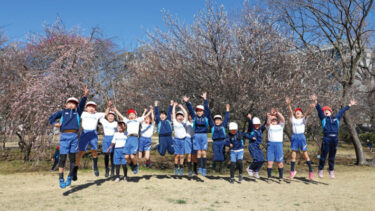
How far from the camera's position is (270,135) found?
934 cm

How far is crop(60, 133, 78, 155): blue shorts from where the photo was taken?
7.12 m

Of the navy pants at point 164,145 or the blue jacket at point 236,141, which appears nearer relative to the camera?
the blue jacket at point 236,141

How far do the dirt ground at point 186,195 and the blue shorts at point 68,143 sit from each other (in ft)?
3.58

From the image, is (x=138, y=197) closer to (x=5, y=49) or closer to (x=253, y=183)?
(x=253, y=183)

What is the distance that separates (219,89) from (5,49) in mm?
13955

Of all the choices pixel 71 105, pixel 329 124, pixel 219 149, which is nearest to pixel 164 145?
pixel 219 149

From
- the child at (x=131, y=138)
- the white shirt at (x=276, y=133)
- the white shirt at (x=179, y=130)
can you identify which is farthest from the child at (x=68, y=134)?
the white shirt at (x=276, y=133)

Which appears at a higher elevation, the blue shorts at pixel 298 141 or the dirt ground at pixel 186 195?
the blue shorts at pixel 298 141

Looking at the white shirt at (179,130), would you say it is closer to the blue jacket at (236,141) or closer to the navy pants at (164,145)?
the navy pants at (164,145)

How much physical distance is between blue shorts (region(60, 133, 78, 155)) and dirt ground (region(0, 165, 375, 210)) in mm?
1091

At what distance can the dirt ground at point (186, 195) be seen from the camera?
6.45 m

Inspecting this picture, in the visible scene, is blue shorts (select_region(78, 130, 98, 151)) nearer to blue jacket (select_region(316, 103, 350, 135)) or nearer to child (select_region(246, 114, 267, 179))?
child (select_region(246, 114, 267, 179))

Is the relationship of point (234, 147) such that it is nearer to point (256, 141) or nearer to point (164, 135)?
point (256, 141)

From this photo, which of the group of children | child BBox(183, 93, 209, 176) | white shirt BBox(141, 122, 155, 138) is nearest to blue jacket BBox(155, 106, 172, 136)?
the group of children
